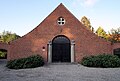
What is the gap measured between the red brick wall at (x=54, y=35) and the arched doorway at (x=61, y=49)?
907mm

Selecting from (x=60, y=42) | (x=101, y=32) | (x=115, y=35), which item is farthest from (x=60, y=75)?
(x=101, y=32)

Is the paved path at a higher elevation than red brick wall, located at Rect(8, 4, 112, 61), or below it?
below

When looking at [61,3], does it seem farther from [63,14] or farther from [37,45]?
[37,45]

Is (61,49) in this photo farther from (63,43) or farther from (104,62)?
(104,62)

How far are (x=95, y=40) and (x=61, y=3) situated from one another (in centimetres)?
691

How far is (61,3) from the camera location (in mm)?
25125

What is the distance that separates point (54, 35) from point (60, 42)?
1.40 metres

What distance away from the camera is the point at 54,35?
24312mm

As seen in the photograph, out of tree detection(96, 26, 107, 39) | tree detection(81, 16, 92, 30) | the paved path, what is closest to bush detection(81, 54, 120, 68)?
the paved path

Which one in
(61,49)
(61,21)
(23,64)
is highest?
(61,21)

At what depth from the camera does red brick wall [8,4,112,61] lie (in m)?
23.9

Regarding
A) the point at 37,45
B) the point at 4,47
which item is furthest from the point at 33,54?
the point at 4,47

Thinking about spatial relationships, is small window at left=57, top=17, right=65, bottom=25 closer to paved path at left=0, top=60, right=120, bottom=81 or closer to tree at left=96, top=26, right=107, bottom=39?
paved path at left=0, top=60, right=120, bottom=81

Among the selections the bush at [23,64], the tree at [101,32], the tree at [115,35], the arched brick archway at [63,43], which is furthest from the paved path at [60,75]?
the tree at [101,32]
